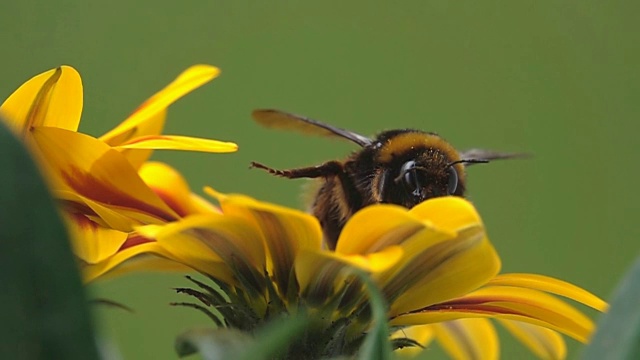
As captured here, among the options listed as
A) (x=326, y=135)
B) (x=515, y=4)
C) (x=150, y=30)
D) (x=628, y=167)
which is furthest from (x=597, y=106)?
(x=326, y=135)

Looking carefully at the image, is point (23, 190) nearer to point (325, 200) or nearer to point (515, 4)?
point (325, 200)

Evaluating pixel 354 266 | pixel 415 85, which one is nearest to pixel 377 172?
pixel 354 266

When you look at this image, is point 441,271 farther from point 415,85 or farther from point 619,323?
point 415,85

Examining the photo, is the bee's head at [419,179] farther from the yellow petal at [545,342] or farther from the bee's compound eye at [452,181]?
the yellow petal at [545,342]

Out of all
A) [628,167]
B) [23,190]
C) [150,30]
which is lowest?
[628,167]

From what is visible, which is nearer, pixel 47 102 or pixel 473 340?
pixel 47 102
